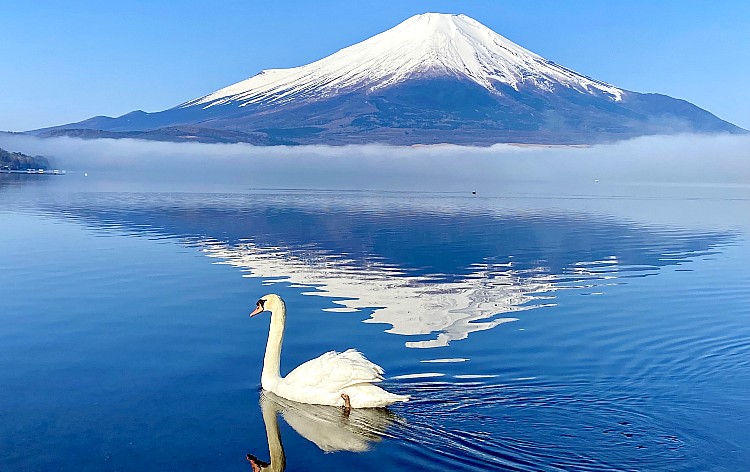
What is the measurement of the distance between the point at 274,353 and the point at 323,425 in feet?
7.60

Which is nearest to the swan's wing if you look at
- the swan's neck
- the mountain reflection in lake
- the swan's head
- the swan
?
the swan

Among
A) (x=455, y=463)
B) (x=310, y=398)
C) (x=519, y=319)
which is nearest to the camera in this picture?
(x=455, y=463)

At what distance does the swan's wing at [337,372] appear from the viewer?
13.0 metres

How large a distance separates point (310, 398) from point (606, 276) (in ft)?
60.2

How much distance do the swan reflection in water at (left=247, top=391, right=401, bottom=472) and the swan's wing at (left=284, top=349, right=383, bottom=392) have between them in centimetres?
38

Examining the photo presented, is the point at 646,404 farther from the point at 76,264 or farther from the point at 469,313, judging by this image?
the point at 76,264

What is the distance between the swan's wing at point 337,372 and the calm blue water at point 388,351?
473 millimetres

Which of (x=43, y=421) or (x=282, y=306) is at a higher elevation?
(x=282, y=306)

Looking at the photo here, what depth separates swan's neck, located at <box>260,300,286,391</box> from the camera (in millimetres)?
14166

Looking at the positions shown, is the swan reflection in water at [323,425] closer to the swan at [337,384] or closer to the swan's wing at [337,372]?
the swan at [337,384]

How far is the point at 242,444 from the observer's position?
11883mm

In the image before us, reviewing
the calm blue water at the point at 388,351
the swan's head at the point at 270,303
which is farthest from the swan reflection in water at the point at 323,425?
the swan's head at the point at 270,303

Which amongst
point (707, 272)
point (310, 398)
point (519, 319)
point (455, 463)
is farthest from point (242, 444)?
point (707, 272)

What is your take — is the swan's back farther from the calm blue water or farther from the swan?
the calm blue water
